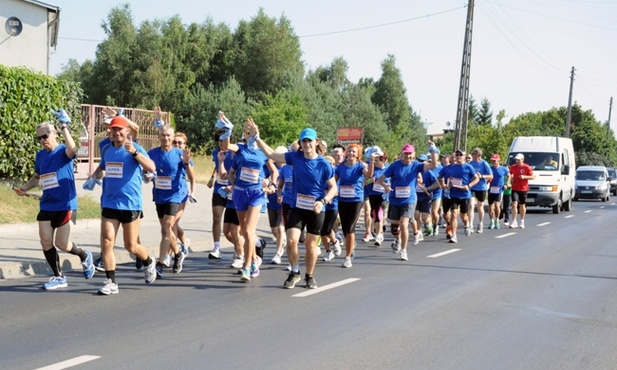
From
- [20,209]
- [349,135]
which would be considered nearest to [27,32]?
[349,135]

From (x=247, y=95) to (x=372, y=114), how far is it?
13056 mm

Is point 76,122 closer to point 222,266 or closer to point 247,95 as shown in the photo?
point 222,266

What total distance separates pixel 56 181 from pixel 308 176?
2.87 m

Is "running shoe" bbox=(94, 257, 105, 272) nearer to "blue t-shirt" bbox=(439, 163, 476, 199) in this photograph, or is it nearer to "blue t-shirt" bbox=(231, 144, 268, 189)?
"blue t-shirt" bbox=(231, 144, 268, 189)

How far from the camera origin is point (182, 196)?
441 inches

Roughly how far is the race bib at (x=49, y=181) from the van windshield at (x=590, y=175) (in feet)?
125

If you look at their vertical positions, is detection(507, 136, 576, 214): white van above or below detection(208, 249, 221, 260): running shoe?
above

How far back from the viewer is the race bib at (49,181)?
966cm

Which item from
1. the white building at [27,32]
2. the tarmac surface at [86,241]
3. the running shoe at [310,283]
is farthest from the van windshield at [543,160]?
the running shoe at [310,283]

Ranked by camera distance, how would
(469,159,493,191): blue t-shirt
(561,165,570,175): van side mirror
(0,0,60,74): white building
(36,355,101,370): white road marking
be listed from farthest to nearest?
(0,0,60,74): white building → (561,165,570,175): van side mirror → (469,159,493,191): blue t-shirt → (36,355,101,370): white road marking

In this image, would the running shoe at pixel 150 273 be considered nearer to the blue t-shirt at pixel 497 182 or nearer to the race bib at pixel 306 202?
the race bib at pixel 306 202

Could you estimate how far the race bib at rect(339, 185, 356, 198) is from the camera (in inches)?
498

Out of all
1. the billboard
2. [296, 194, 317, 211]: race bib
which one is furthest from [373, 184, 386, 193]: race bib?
the billboard

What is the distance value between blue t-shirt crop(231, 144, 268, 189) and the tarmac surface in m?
2.89
